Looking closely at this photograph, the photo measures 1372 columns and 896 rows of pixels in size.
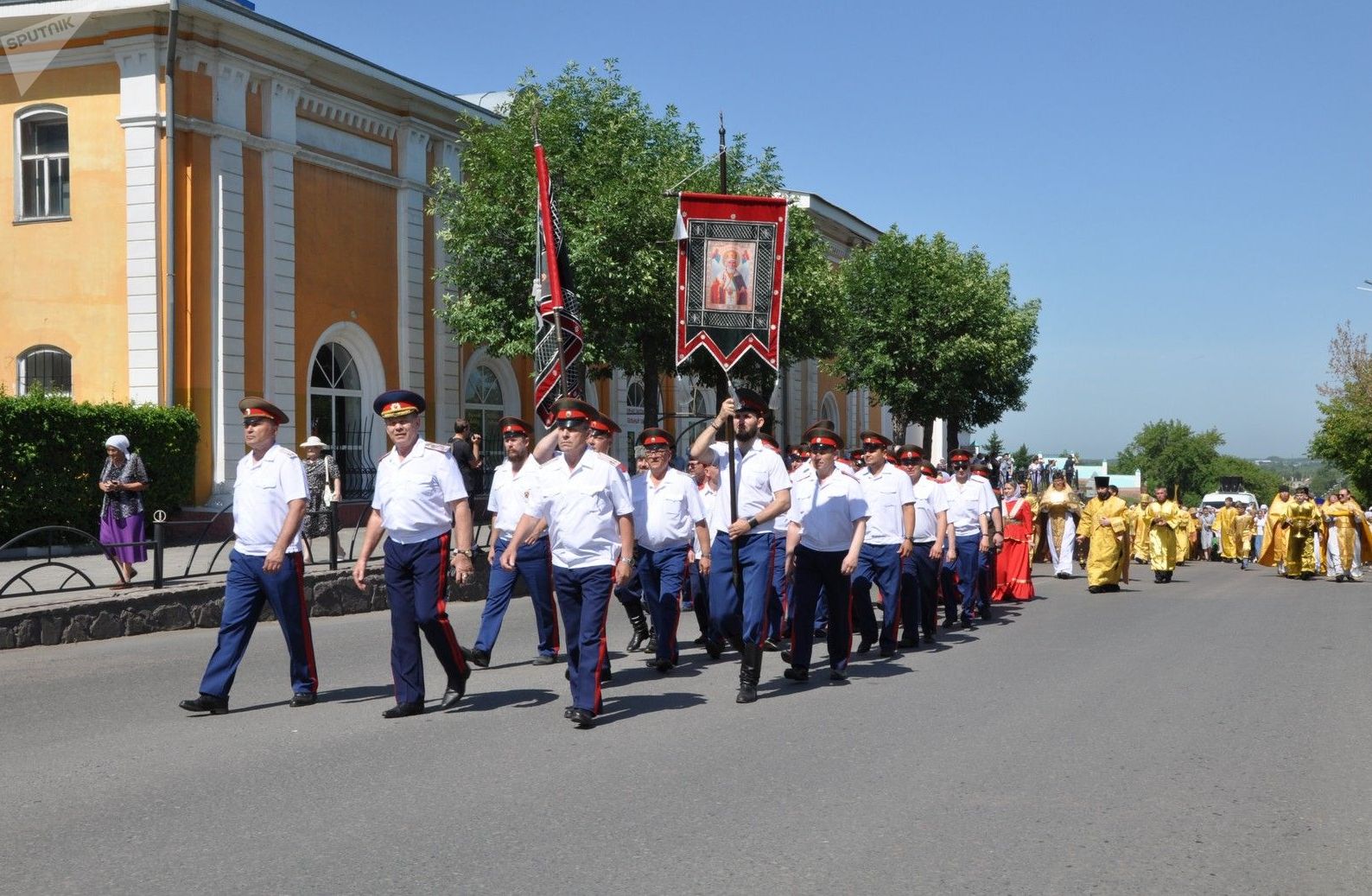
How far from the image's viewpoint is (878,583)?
11117 millimetres

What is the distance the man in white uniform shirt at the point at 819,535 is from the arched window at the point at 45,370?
17.1 metres

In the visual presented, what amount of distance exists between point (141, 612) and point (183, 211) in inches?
460

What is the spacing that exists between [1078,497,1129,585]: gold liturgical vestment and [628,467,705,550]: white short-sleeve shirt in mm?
10560

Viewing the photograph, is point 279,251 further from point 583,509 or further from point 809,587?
point 583,509

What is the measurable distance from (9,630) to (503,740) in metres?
5.88

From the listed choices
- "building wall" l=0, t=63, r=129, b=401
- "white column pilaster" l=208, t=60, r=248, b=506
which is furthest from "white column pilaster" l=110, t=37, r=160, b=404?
"white column pilaster" l=208, t=60, r=248, b=506

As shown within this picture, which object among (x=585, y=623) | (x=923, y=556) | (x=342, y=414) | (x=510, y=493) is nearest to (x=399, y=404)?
(x=585, y=623)

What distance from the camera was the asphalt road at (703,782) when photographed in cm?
496

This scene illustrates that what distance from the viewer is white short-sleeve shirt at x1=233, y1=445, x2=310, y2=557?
826 centimetres

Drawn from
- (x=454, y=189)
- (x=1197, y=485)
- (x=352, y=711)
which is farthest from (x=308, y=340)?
(x=1197, y=485)

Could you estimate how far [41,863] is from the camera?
199 inches

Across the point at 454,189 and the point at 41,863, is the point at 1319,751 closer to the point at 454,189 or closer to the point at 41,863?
the point at 41,863

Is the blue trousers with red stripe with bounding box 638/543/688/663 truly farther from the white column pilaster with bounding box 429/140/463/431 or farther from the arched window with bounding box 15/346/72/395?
the white column pilaster with bounding box 429/140/463/431

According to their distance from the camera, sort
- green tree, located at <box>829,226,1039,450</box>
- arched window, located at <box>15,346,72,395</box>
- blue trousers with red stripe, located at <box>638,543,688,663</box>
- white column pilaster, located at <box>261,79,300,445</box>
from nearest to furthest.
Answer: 1. blue trousers with red stripe, located at <box>638,543,688,663</box>
2. arched window, located at <box>15,346,72,395</box>
3. white column pilaster, located at <box>261,79,300,445</box>
4. green tree, located at <box>829,226,1039,450</box>
